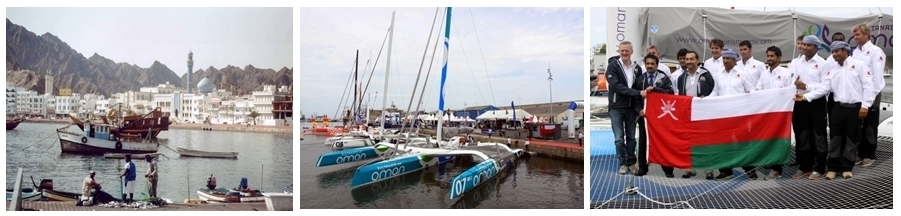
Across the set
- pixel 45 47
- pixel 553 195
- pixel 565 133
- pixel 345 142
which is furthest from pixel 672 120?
pixel 345 142

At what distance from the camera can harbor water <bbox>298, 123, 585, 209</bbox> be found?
349 inches

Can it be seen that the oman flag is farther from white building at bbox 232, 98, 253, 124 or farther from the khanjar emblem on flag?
white building at bbox 232, 98, 253, 124

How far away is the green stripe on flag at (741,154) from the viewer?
6141mm

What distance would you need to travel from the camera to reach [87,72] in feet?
24.4

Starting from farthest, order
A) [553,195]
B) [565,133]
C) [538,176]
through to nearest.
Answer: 1. [538,176]
2. [565,133]
3. [553,195]

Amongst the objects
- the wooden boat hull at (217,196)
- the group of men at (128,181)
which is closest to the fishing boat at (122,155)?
the group of men at (128,181)

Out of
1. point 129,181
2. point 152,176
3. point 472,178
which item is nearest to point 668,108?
point 472,178

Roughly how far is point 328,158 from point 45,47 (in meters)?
4.77

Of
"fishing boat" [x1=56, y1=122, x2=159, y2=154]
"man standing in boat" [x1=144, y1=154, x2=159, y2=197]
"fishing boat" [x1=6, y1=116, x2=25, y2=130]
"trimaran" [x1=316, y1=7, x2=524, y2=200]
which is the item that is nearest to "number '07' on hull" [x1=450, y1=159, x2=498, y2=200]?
"trimaran" [x1=316, y1=7, x2=524, y2=200]

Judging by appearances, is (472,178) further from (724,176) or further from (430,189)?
(724,176)

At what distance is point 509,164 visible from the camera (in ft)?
41.0

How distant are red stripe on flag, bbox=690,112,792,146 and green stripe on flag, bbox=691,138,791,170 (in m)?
0.04

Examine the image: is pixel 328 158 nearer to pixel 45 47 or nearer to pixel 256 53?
pixel 256 53

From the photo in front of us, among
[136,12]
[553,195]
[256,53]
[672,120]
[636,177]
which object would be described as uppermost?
[136,12]
